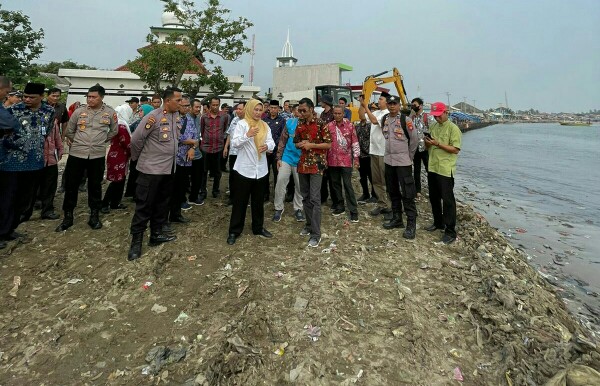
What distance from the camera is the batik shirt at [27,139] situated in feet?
14.3

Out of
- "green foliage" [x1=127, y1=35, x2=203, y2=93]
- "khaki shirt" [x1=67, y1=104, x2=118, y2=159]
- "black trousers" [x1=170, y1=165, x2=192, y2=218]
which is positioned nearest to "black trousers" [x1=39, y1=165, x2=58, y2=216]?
"khaki shirt" [x1=67, y1=104, x2=118, y2=159]

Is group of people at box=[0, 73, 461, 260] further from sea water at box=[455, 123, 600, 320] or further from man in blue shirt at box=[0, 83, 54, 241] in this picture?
sea water at box=[455, 123, 600, 320]

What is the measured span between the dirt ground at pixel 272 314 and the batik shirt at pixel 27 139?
1014 millimetres

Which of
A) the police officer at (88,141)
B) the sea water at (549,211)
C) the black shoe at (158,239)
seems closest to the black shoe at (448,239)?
the sea water at (549,211)

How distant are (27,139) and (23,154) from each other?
0.21 metres

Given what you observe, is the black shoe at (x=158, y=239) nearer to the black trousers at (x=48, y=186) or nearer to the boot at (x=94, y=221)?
the boot at (x=94, y=221)

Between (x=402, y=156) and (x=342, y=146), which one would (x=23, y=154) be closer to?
(x=342, y=146)

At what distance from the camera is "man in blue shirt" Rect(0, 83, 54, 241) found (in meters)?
4.35

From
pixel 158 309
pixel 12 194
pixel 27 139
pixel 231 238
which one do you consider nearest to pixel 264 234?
pixel 231 238

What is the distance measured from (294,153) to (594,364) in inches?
166

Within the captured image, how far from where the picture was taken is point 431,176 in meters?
5.32

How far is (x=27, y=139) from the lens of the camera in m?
4.52

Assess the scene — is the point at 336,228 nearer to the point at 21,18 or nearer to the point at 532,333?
→ the point at 532,333

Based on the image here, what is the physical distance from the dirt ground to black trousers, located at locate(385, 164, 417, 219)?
1.96 feet
